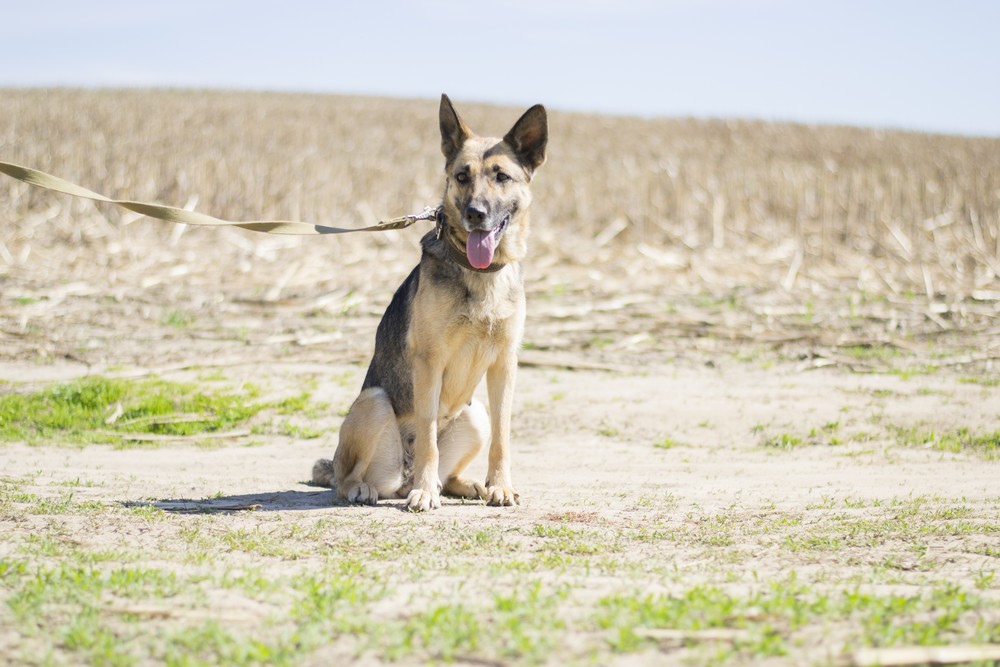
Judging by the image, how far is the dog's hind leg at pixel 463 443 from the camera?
7.40 meters

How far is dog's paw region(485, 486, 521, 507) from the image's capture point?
6.95 meters

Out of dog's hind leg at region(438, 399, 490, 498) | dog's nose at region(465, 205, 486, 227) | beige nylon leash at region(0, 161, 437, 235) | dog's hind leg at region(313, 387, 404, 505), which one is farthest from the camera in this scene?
dog's hind leg at region(438, 399, 490, 498)

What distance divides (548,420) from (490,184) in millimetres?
4029

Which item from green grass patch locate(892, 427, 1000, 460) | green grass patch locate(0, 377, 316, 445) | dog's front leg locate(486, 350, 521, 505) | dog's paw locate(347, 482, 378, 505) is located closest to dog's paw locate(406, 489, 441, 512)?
dog's paw locate(347, 482, 378, 505)

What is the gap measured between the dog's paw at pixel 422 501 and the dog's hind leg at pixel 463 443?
0.59 metres

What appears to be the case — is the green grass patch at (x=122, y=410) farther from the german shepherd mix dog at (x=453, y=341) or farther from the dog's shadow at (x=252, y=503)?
the german shepherd mix dog at (x=453, y=341)

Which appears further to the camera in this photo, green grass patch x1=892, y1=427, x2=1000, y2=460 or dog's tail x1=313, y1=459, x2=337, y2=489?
green grass patch x1=892, y1=427, x2=1000, y2=460

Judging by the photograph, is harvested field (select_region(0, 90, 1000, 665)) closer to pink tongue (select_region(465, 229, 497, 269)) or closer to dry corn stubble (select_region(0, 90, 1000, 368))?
dry corn stubble (select_region(0, 90, 1000, 368))

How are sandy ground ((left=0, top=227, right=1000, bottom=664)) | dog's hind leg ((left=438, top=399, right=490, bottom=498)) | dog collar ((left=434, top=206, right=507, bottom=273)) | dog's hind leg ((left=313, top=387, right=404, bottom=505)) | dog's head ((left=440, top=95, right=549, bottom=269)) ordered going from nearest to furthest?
sandy ground ((left=0, top=227, right=1000, bottom=664)), dog's head ((left=440, top=95, right=549, bottom=269)), dog collar ((left=434, top=206, right=507, bottom=273)), dog's hind leg ((left=313, top=387, right=404, bottom=505)), dog's hind leg ((left=438, top=399, right=490, bottom=498))

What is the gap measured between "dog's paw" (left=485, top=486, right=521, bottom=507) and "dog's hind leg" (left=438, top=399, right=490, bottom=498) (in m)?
0.33

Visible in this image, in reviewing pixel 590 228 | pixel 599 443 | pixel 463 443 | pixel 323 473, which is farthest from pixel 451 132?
pixel 590 228

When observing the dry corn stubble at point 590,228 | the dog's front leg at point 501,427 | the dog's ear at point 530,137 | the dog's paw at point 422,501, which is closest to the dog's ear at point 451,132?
the dog's ear at point 530,137

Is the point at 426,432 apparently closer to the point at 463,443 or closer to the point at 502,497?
the point at 463,443

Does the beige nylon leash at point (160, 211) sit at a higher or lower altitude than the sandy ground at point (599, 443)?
higher
